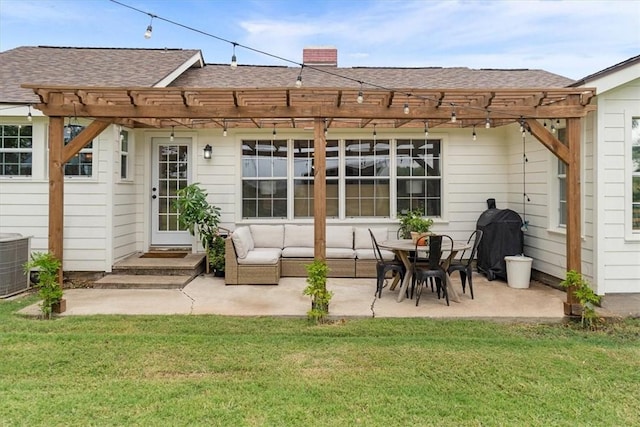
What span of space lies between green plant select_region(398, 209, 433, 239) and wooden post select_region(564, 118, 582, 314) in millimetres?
2811

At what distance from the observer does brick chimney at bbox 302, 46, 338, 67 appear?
9.76 m

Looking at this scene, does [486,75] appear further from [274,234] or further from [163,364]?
[163,364]

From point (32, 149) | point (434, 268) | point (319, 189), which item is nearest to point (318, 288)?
point (319, 189)

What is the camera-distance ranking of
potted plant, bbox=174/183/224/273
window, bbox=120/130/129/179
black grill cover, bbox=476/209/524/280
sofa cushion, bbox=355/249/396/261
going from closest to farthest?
black grill cover, bbox=476/209/524/280 < sofa cushion, bbox=355/249/396/261 < potted plant, bbox=174/183/224/273 < window, bbox=120/130/129/179

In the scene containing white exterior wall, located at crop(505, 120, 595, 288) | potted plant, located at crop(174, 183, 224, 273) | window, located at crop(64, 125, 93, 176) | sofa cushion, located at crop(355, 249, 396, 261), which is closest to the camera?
white exterior wall, located at crop(505, 120, 595, 288)

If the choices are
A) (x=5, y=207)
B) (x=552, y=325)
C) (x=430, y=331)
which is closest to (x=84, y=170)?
(x=5, y=207)

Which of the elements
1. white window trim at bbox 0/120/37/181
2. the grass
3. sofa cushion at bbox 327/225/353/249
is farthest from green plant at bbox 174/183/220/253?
the grass

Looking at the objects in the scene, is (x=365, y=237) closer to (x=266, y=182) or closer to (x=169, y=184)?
(x=266, y=182)

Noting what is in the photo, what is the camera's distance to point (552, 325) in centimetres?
456

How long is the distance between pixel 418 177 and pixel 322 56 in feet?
13.4

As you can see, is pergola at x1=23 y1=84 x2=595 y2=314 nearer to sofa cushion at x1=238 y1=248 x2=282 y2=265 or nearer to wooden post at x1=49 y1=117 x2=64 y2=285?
wooden post at x1=49 y1=117 x2=64 y2=285

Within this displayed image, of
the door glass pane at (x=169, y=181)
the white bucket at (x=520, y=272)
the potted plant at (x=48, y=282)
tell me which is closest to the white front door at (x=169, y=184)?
the door glass pane at (x=169, y=181)

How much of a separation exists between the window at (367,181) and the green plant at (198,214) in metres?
2.65

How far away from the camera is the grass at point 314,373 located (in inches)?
105
